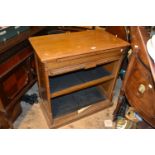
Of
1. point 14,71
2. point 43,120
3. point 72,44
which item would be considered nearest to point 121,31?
point 72,44

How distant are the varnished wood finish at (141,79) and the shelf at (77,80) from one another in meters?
0.37

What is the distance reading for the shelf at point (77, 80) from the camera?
4.40 feet

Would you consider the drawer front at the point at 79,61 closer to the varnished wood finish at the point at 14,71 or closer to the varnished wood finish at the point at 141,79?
the varnished wood finish at the point at 141,79

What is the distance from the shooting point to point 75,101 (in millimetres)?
1628

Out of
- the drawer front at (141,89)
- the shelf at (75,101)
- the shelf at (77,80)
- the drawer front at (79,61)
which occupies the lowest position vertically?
the shelf at (75,101)

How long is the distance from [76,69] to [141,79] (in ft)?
1.55

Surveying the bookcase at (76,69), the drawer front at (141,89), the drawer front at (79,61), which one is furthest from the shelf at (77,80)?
the drawer front at (141,89)

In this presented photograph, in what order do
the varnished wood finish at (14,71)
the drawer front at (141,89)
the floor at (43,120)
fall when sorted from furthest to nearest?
1. the floor at (43,120)
2. the varnished wood finish at (14,71)
3. the drawer front at (141,89)

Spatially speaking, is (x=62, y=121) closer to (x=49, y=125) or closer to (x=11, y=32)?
(x=49, y=125)

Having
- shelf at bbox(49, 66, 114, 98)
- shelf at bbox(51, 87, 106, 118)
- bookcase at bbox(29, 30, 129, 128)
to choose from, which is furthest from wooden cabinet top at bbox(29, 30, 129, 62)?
shelf at bbox(51, 87, 106, 118)

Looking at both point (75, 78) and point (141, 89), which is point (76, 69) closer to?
point (75, 78)

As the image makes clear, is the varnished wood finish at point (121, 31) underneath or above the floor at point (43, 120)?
above

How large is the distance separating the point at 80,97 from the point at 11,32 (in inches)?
36.1
